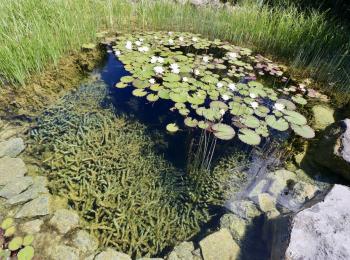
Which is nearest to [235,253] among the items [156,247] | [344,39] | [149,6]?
[156,247]

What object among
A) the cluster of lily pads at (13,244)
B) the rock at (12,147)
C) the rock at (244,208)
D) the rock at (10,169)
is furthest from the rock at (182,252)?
the rock at (12,147)

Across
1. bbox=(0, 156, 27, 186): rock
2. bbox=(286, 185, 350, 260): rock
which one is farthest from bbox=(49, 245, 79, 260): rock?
bbox=(286, 185, 350, 260): rock

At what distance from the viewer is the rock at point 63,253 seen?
1573 millimetres

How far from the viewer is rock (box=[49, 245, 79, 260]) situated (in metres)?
1.57

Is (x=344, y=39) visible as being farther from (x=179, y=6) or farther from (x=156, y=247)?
(x=156, y=247)

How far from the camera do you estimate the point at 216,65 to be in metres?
3.62

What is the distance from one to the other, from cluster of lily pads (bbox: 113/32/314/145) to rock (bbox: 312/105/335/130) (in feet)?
0.70

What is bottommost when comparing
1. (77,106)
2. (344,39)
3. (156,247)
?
(156,247)

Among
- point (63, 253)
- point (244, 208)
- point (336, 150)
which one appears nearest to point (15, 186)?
point (63, 253)

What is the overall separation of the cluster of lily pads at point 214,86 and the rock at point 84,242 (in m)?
1.18

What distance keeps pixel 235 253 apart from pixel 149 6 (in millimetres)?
4447

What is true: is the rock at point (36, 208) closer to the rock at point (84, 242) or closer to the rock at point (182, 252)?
the rock at point (84, 242)

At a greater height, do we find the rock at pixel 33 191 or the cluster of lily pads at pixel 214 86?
the cluster of lily pads at pixel 214 86

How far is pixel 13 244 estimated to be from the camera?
157 centimetres
